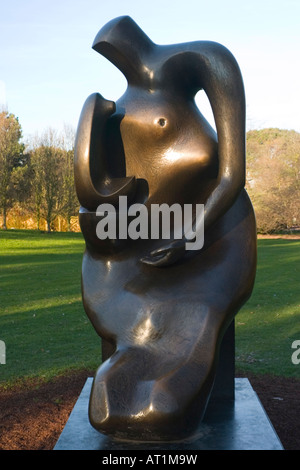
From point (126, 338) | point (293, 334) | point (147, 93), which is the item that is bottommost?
point (293, 334)

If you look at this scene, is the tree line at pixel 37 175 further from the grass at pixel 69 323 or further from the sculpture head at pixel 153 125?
the sculpture head at pixel 153 125

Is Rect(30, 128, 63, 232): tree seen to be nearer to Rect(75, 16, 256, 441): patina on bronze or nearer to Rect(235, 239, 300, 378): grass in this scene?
Rect(235, 239, 300, 378): grass

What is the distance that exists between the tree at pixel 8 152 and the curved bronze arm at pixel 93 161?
28.4 m

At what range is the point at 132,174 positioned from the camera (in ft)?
12.7

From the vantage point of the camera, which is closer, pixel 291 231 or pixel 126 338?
pixel 126 338

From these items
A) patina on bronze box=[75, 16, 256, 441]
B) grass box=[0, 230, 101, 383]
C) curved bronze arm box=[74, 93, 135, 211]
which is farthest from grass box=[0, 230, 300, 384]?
curved bronze arm box=[74, 93, 135, 211]

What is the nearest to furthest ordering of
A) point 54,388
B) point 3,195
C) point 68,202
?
point 54,388 → point 3,195 → point 68,202

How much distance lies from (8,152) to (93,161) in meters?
29.5

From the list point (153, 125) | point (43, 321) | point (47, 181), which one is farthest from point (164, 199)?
point (47, 181)

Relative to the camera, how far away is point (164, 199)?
3805mm
